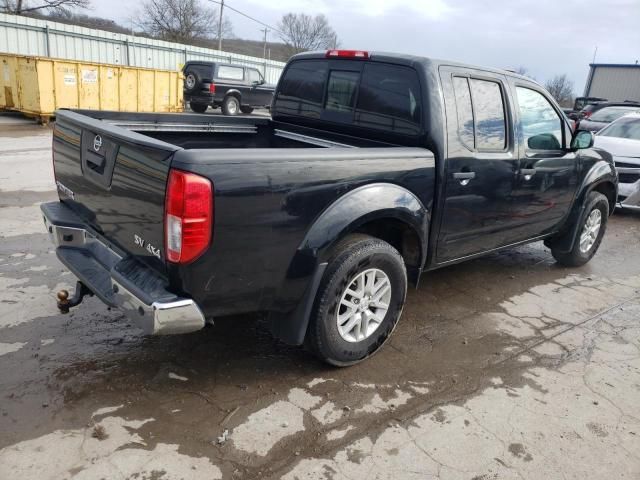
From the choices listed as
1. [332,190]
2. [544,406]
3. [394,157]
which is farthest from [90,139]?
[544,406]

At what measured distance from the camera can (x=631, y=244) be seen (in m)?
7.15

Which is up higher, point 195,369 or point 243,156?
point 243,156

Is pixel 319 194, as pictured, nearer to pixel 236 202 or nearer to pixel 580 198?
pixel 236 202

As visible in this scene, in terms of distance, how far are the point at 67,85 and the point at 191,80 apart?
4.77m

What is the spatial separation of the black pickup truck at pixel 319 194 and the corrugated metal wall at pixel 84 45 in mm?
18980

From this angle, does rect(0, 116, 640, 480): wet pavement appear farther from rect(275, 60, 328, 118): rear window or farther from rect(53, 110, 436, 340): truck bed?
rect(275, 60, 328, 118): rear window

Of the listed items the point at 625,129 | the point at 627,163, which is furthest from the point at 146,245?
the point at 625,129

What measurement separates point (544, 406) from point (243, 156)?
7.49 feet

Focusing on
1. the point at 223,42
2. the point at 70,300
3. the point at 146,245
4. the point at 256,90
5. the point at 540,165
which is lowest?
the point at 70,300

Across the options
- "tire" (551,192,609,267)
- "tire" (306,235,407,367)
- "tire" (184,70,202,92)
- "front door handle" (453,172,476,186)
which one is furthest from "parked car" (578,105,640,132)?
"tire" (184,70,202,92)

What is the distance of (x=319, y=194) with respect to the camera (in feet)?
9.47

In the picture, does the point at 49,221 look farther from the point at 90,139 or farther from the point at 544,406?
the point at 544,406

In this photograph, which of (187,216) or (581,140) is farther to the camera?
(581,140)

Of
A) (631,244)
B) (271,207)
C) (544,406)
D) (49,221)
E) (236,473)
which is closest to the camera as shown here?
(236,473)
